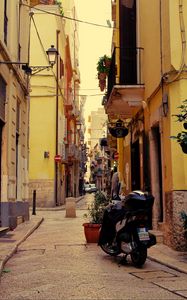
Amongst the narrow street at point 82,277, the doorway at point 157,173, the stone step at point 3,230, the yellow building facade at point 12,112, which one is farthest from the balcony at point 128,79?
the narrow street at point 82,277

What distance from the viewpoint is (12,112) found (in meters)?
14.7

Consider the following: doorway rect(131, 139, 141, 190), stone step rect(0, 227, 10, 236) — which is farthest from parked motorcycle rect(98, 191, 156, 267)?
doorway rect(131, 139, 141, 190)

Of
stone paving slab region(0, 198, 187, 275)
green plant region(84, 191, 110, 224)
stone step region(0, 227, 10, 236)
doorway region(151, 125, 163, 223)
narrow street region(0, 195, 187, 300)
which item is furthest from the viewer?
stone step region(0, 227, 10, 236)

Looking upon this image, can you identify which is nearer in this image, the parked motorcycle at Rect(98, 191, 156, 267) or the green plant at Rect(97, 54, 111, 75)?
the parked motorcycle at Rect(98, 191, 156, 267)

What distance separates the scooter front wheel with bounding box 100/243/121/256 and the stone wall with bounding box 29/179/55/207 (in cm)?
2120

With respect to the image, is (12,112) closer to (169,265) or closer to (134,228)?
(134,228)

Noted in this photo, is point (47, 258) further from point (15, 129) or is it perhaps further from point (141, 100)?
point (15, 129)

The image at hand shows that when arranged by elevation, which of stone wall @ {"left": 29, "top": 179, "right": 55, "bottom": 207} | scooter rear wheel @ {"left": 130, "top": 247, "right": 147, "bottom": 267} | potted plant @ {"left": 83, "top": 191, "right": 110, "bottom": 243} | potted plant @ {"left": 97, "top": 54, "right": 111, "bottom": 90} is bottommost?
scooter rear wheel @ {"left": 130, "top": 247, "right": 147, "bottom": 267}

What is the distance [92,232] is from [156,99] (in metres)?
3.52

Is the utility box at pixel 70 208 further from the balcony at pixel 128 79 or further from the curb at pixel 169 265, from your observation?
the curb at pixel 169 265

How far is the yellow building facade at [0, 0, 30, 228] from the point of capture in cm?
1373

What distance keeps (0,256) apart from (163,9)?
6151 mm

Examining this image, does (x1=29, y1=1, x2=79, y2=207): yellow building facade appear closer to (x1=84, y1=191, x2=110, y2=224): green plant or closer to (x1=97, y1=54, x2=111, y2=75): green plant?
(x1=97, y1=54, x2=111, y2=75): green plant

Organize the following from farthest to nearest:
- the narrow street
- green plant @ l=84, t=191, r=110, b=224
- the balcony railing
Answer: the balcony railing, green plant @ l=84, t=191, r=110, b=224, the narrow street
